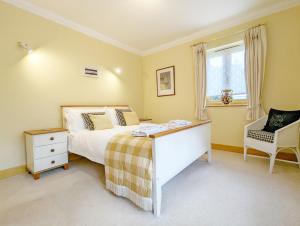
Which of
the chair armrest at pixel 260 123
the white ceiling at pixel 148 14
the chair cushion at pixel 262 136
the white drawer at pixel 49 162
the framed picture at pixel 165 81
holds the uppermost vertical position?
the white ceiling at pixel 148 14

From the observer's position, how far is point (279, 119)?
2.47 metres

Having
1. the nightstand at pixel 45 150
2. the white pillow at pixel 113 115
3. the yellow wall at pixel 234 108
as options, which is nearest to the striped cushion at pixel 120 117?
the white pillow at pixel 113 115

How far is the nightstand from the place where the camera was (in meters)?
2.22

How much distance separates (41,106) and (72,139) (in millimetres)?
833

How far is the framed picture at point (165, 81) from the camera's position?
13.5 ft

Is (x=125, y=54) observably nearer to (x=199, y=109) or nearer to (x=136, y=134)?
(x=199, y=109)

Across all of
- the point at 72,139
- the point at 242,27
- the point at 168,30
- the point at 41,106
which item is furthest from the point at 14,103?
the point at 242,27

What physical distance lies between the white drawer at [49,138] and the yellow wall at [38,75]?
450 millimetres

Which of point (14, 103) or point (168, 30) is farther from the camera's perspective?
point (168, 30)

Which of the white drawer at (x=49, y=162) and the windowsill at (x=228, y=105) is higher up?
the windowsill at (x=228, y=105)

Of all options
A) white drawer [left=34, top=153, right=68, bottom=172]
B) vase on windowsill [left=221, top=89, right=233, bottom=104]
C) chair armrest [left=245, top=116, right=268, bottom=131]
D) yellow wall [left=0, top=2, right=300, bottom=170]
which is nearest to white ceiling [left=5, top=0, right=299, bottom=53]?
yellow wall [left=0, top=2, right=300, bottom=170]

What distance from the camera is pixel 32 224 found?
135 cm

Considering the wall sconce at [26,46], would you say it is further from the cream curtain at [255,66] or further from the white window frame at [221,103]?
the cream curtain at [255,66]

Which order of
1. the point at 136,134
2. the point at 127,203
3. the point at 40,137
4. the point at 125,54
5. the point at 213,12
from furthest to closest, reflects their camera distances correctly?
the point at 125,54 < the point at 213,12 < the point at 40,137 < the point at 136,134 < the point at 127,203
